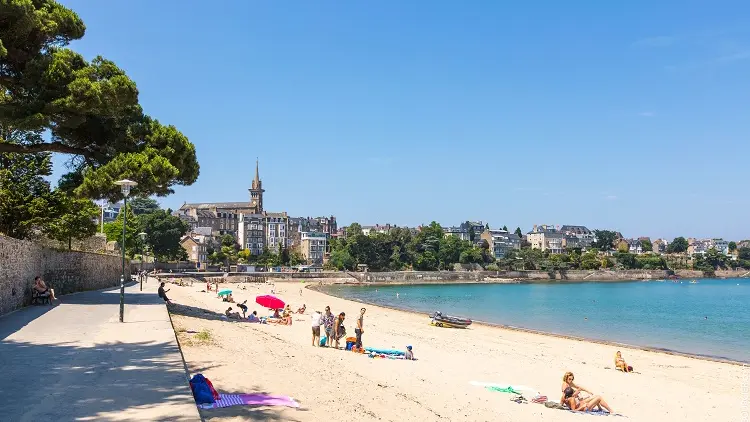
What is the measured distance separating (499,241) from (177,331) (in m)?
166

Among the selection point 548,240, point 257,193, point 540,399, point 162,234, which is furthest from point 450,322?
point 548,240

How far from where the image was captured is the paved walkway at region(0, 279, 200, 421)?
7.12 m

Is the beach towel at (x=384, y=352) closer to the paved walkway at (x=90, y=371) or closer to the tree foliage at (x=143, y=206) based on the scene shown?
the paved walkway at (x=90, y=371)

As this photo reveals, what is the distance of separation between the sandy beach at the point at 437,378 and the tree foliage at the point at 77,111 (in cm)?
569

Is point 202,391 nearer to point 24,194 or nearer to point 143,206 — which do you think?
point 24,194

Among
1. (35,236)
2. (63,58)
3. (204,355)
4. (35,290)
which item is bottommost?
(204,355)

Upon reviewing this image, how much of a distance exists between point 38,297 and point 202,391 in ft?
45.3

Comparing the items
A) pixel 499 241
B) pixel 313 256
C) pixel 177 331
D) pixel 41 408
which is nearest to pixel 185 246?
pixel 313 256

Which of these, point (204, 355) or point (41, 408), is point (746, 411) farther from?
point (41, 408)

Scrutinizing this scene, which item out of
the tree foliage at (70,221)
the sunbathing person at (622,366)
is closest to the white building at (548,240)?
the tree foliage at (70,221)

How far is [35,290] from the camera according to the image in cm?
1953

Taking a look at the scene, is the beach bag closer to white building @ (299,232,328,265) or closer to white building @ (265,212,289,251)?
white building @ (299,232,328,265)

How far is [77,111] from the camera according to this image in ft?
63.1

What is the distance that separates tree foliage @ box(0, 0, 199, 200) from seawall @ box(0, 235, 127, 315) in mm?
3003
